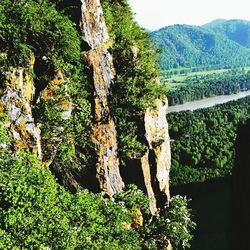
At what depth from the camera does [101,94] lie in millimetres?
26875

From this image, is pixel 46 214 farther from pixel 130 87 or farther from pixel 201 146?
pixel 201 146

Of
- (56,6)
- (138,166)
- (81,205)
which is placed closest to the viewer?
(81,205)

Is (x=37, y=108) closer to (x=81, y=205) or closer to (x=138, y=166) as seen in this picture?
(x=81, y=205)

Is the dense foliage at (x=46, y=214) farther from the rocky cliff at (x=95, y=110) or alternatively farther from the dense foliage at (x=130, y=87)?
the dense foliage at (x=130, y=87)

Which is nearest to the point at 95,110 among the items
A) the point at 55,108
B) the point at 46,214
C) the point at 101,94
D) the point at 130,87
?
the point at 101,94

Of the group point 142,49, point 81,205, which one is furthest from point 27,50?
point 142,49

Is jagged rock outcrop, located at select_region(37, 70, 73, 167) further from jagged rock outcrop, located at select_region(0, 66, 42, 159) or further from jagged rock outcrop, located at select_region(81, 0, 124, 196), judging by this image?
jagged rock outcrop, located at select_region(81, 0, 124, 196)

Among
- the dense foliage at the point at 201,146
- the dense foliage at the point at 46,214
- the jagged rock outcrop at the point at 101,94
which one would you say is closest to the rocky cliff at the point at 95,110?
the jagged rock outcrop at the point at 101,94

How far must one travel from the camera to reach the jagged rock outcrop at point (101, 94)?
26.2m

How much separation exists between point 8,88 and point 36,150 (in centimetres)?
353

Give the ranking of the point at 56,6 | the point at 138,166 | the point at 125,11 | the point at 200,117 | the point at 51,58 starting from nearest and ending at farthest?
the point at 51,58 → the point at 56,6 → the point at 138,166 → the point at 125,11 → the point at 200,117

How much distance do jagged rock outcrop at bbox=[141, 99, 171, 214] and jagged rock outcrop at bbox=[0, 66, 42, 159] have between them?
10.3 meters

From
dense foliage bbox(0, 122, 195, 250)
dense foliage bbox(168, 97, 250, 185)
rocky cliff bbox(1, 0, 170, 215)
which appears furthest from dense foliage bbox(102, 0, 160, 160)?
dense foliage bbox(168, 97, 250, 185)

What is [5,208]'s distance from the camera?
1659 cm
